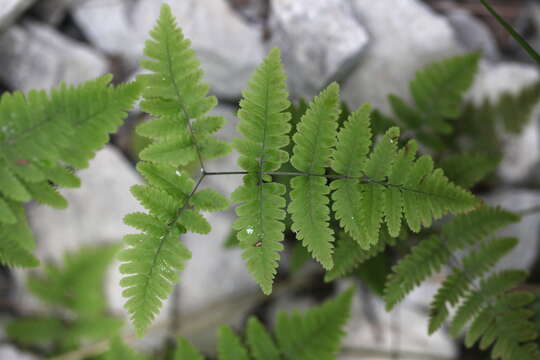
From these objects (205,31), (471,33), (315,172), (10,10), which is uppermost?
(10,10)

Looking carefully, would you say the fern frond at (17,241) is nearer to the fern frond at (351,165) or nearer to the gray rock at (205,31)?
the fern frond at (351,165)

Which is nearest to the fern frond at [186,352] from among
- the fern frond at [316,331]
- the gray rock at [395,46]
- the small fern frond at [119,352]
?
the small fern frond at [119,352]

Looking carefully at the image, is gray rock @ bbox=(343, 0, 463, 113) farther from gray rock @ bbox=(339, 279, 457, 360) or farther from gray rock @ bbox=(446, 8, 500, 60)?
gray rock @ bbox=(339, 279, 457, 360)

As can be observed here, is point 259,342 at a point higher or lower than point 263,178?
lower

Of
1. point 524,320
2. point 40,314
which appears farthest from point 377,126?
point 40,314

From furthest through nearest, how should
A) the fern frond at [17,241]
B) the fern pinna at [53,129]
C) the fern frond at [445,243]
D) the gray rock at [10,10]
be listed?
the gray rock at [10,10] → the fern frond at [445,243] → the fern frond at [17,241] → the fern pinna at [53,129]

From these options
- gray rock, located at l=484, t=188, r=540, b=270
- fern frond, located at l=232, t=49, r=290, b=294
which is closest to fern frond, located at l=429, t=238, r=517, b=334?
gray rock, located at l=484, t=188, r=540, b=270

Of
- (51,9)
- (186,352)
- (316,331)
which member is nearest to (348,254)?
(316,331)

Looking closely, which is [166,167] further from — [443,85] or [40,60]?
[40,60]
